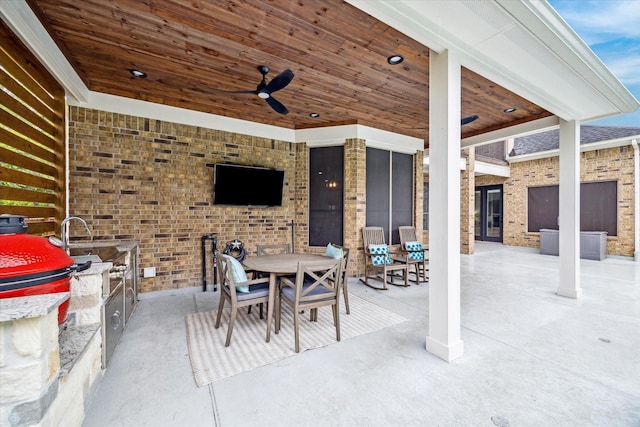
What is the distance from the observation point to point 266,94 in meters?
3.15

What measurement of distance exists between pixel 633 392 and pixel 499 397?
3.38 ft

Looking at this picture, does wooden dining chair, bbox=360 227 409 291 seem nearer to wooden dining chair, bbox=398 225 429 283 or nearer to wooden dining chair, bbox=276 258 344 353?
wooden dining chair, bbox=398 225 429 283

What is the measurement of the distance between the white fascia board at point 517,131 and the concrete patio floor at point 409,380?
2885mm

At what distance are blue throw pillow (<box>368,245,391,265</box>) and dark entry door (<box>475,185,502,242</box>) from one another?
797 centimetres

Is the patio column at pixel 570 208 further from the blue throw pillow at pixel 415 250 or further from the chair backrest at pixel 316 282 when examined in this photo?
the chair backrest at pixel 316 282

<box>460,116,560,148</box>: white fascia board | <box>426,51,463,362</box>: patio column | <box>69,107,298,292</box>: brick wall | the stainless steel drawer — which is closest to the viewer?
the stainless steel drawer

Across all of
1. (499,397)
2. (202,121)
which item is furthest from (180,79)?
(499,397)

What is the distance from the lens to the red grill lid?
4.44 ft

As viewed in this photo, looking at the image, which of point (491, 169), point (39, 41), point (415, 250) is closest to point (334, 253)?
point (415, 250)

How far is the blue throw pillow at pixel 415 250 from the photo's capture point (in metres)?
5.11

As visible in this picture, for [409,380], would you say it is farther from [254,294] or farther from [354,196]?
[354,196]

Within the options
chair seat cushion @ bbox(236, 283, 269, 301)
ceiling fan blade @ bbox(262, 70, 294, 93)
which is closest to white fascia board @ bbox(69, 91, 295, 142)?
ceiling fan blade @ bbox(262, 70, 294, 93)

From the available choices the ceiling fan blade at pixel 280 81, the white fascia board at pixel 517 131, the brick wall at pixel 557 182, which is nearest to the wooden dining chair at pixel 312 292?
the ceiling fan blade at pixel 280 81

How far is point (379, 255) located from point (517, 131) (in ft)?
11.0
